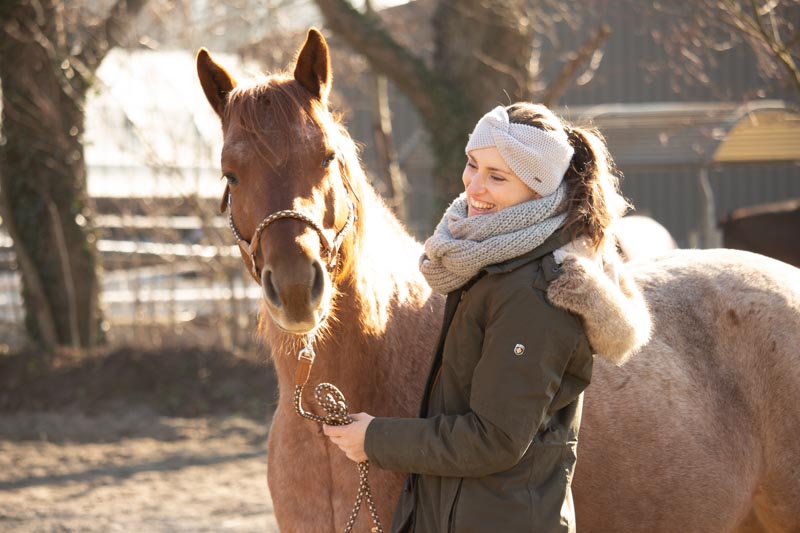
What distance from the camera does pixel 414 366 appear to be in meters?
2.69

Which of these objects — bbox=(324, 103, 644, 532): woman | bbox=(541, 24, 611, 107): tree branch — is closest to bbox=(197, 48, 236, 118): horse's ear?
bbox=(324, 103, 644, 532): woman

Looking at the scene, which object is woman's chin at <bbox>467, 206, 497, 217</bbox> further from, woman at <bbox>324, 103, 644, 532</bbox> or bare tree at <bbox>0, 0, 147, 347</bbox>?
bare tree at <bbox>0, 0, 147, 347</bbox>

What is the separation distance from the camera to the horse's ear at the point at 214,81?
256 cm

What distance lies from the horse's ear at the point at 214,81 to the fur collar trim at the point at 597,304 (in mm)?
1191

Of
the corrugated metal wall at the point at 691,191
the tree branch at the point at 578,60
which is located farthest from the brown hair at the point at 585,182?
the corrugated metal wall at the point at 691,191

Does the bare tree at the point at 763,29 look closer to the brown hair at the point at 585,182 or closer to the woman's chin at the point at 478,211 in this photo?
the brown hair at the point at 585,182

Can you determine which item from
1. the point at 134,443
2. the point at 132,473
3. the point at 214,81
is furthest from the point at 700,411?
the point at 134,443

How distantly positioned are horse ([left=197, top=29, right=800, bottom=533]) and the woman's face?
431mm

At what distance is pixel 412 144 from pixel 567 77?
22.7ft

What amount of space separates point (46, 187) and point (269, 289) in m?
7.75

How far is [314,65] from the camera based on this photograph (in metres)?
2.56

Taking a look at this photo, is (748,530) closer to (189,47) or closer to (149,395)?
(149,395)

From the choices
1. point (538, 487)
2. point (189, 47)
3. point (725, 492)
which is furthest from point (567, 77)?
point (538, 487)

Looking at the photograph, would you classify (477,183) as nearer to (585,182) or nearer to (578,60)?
(585,182)
